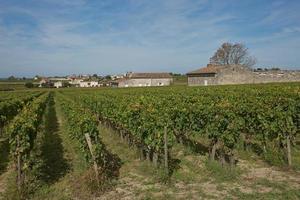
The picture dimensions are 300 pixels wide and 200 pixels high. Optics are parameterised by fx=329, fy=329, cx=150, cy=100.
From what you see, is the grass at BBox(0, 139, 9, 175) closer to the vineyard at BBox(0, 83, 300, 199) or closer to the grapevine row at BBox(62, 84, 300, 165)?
the vineyard at BBox(0, 83, 300, 199)

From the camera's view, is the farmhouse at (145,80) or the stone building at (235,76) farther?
the farmhouse at (145,80)

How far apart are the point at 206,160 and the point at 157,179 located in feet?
7.49

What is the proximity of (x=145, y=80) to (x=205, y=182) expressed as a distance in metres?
90.9

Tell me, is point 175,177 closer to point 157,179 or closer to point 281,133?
point 157,179

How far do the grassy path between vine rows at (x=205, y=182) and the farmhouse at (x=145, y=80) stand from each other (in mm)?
87723

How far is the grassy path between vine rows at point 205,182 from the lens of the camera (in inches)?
303

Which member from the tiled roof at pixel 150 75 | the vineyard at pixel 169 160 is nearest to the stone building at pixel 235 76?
the tiled roof at pixel 150 75

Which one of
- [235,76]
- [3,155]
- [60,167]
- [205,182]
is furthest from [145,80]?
[205,182]

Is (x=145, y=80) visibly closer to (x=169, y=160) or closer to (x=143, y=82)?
(x=143, y=82)

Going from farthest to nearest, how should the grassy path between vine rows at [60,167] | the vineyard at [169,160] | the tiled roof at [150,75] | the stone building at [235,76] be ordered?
1. the tiled roof at [150,75]
2. the stone building at [235,76]
3. the grassy path between vine rows at [60,167]
4. the vineyard at [169,160]

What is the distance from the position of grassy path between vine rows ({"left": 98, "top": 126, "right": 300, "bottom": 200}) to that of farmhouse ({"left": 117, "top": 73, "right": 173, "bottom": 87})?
87.7 meters

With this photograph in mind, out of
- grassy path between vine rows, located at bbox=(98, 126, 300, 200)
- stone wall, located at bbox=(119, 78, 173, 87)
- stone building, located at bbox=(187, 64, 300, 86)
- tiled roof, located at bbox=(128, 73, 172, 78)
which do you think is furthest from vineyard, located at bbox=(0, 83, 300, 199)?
tiled roof, located at bbox=(128, 73, 172, 78)

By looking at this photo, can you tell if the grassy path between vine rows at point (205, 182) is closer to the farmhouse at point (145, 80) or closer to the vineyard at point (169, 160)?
the vineyard at point (169, 160)

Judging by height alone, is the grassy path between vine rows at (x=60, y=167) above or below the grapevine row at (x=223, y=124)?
below
